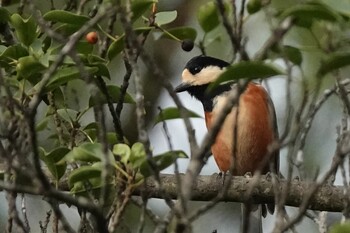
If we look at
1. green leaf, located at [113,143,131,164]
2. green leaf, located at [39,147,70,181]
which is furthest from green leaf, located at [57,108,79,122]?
green leaf, located at [113,143,131,164]

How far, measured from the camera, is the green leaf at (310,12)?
2.00 m

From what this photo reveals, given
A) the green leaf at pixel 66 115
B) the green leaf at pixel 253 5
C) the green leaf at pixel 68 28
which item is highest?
the green leaf at pixel 253 5

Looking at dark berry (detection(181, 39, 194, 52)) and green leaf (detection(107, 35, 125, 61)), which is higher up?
green leaf (detection(107, 35, 125, 61))

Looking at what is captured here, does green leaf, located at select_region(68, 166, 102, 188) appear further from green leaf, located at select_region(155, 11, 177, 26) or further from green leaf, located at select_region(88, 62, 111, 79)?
green leaf, located at select_region(155, 11, 177, 26)

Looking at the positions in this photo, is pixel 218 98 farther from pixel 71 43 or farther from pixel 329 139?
pixel 71 43

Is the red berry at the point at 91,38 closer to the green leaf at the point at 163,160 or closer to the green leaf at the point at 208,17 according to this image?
the green leaf at the point at 208,17

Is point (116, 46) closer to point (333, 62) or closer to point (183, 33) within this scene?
point (183, 33)

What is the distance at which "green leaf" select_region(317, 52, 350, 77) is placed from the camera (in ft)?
6.61

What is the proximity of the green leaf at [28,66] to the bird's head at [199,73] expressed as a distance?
1.95m

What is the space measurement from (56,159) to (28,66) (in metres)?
0.29

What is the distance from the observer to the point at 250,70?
2.03 metres

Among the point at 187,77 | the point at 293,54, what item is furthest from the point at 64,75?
the point at 187,77

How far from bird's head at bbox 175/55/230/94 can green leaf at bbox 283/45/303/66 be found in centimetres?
215

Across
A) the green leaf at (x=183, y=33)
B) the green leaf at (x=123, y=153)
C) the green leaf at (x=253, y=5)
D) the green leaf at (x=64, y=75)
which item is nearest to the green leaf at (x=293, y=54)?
the green leaf at (x=253, y=5)
